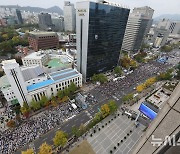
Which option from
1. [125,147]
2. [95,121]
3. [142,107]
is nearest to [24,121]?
[95,121]

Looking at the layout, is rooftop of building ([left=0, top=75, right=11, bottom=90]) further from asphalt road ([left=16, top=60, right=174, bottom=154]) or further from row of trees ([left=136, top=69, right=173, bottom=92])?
row of trees ([left=136, top=69, right=173, bottom=92])

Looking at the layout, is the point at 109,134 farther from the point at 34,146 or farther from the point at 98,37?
the point at 98,37

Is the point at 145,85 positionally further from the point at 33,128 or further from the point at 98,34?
the point at 33,128

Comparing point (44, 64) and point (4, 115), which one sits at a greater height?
point (44, 64)

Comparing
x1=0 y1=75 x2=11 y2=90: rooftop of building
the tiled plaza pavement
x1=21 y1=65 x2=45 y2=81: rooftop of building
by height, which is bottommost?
the tiled plaza pavement

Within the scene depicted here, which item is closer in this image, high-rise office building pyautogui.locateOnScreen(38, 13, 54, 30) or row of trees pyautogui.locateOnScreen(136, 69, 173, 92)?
row of trees pyautogui.locateOnScreen(136, 69, 173, 92)

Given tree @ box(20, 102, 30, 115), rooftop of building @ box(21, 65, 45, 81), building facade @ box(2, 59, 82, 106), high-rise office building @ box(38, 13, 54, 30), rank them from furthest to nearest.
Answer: high-rise office building @ box(38, 13, 54, 30) → rooftop of building @ box(21, 65, 45, 81) → tree @ box(20, 102, 30, 115) → building facade @ box(2, 59, 82, 106)

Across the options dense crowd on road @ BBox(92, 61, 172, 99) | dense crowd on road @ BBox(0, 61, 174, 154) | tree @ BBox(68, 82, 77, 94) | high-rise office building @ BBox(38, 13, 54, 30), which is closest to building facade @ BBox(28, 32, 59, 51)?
tree @ BBox(68, 82, 77, 94)
